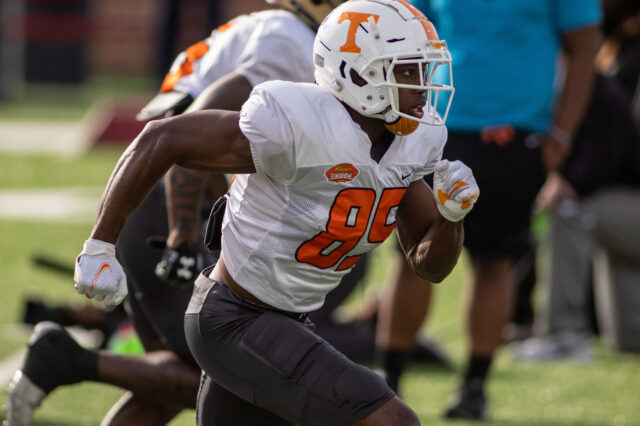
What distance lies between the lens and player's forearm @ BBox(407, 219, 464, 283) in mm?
3404

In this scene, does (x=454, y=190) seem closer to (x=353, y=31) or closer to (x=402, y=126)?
(x=402, y=126)

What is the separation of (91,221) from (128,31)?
642 inches

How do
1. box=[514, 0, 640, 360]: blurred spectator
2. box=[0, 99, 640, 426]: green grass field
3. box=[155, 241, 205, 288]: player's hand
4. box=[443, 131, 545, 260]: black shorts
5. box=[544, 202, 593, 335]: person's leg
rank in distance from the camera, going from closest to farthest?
box=[155, 241, 205, 288]: player's hand, box=[443, 131, 545, 260]: black shorts, box=[0, 99, 640, 426]: green grass field, box=[514, 0, 640, 360]: blurred spectator, box=[544, 202, 593, 335]: person's leg

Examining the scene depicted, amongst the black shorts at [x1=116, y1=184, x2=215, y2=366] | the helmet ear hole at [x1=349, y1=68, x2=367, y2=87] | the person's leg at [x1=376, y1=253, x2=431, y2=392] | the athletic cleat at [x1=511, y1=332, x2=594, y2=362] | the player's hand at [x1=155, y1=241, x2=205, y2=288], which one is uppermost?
the helmet ear hole at [x1=349, y1=68, x2=367, y2=87]

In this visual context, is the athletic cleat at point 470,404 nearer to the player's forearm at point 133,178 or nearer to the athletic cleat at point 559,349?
the athletic cleat at point 559,349

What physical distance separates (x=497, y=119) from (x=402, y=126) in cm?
180

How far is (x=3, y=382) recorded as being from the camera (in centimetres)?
542

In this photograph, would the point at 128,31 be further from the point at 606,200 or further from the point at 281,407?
the point at 281,407

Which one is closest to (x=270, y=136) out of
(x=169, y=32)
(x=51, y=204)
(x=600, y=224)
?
(x=600, y=224)

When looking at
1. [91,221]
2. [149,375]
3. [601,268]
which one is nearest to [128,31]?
[91,221]

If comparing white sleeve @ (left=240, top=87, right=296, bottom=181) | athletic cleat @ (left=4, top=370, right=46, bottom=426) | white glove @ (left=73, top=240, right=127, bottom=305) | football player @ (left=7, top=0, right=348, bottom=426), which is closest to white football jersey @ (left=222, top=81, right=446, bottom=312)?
white sleeve @ (left=240, top=87, right=296, bottom=181)

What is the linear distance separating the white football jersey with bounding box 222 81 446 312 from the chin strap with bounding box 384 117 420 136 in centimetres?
5

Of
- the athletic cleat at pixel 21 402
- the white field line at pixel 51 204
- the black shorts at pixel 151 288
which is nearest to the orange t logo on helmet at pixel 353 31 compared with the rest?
the black shorts at pixel 151 288

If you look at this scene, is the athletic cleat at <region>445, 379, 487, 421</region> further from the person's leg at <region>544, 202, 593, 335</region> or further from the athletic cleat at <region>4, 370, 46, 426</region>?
the athletic cleat at <region>4, 370, 46, 426</region>
